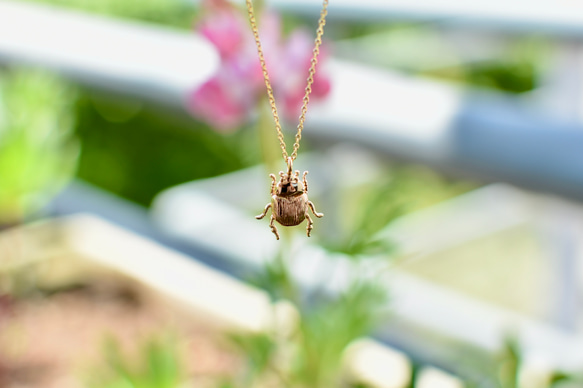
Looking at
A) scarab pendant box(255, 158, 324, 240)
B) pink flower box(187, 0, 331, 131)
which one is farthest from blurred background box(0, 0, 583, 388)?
scarab pendant box(255, 158, 324, 240)

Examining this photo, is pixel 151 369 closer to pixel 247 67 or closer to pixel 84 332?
pixel 247 67

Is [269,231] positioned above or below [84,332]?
above

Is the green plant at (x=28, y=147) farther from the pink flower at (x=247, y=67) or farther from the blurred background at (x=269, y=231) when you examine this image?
the pink flower at (x=247, y=67)

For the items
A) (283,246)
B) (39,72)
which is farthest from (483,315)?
(39,72)

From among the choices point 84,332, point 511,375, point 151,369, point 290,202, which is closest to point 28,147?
point 84,332

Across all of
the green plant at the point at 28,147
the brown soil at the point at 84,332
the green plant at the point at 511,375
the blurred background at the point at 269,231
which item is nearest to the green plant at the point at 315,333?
the blurred background at the point at 269,231

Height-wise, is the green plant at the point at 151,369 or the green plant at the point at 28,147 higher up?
the green plant at the point at 28,147

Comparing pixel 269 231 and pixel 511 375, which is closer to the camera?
pixel 511 375
